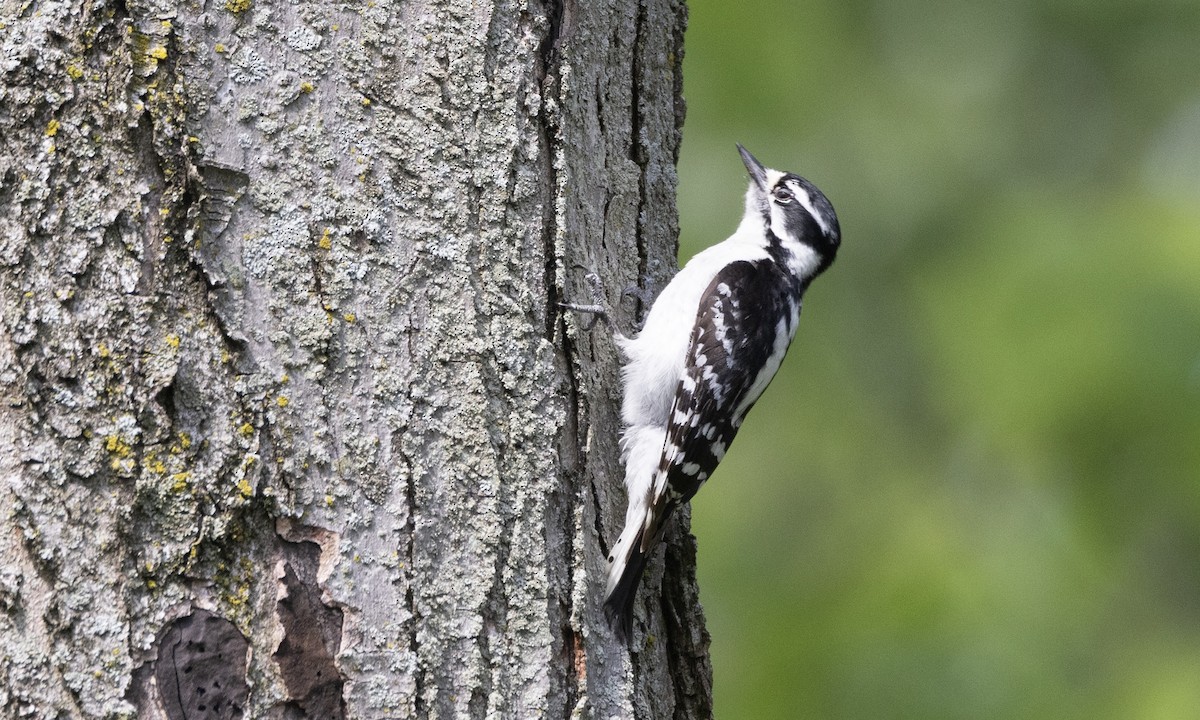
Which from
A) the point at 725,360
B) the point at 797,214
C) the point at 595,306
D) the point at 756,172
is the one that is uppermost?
the point at 756,172

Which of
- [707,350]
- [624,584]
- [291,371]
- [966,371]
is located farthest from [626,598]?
[966,371]

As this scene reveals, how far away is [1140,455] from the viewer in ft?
16.6

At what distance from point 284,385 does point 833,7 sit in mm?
5244

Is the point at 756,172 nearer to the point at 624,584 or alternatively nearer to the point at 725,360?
the point at 725,360

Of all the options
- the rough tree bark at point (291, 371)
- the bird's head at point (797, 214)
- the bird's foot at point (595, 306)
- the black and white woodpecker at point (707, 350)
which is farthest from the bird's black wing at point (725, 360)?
the rough tree bark at point (291, 371)

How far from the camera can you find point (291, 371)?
2.27 meters

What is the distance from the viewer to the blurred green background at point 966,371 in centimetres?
507

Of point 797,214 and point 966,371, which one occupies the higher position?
point 797,214

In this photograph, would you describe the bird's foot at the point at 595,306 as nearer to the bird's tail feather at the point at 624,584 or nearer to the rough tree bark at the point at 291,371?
the rough tree bark at the point at 291,371

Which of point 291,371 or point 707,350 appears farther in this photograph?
point 707,350

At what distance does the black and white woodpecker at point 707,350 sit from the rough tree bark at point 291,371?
0.34 metres

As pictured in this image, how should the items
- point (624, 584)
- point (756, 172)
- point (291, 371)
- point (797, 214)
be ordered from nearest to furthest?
1. point (291, 371)
2. point (624, 584)
3. point (797, 214)
4. point (756, 172)

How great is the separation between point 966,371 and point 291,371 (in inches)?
157

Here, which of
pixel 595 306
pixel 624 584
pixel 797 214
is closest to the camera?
pixel 624 584
